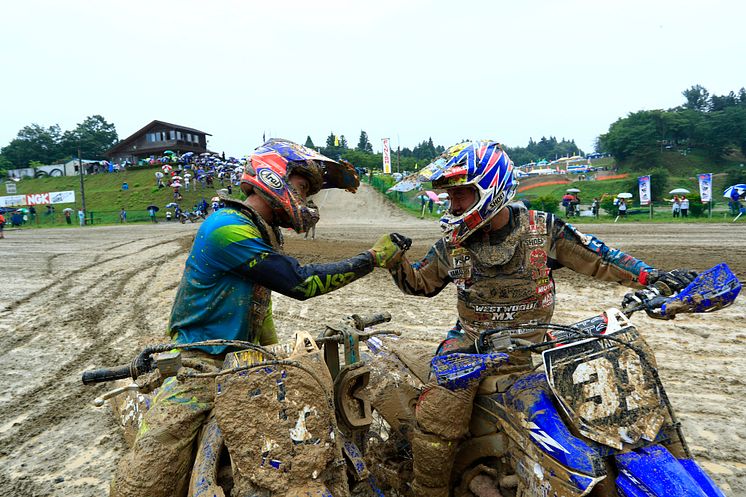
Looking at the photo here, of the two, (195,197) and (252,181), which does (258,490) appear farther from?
(195,197)

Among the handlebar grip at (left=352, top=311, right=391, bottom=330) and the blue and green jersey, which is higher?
the blue and green jersey

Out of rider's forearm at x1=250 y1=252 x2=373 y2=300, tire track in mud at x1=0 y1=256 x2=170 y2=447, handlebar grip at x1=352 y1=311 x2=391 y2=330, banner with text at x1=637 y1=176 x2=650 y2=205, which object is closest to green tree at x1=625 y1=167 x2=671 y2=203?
banner with text at x1=637 y1=176 x2=650 y2=205

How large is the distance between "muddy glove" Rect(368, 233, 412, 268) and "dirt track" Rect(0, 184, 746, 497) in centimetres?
212

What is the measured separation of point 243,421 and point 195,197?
5074 centimetres

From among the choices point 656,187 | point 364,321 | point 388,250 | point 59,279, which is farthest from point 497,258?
point 656,187

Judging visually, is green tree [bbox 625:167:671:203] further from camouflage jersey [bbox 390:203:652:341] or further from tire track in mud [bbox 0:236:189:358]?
camouflage jersey [bbox 390:203:652:341]

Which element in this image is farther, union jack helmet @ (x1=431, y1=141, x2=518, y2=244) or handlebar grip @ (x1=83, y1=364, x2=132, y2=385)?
union jack helmet @ (x1=431, y1=141, x2=518, y2=244)

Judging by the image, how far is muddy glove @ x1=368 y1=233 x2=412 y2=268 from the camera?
344 centimetres

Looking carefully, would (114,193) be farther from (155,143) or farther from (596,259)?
(596,259)

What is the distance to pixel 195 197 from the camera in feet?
162

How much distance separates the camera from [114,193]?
5662cm

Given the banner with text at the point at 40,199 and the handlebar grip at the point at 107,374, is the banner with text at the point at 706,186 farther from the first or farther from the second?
the banner with text at the point at 40,199

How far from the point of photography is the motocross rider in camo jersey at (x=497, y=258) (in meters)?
3.24

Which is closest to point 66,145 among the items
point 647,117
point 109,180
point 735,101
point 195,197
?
point 109,180
